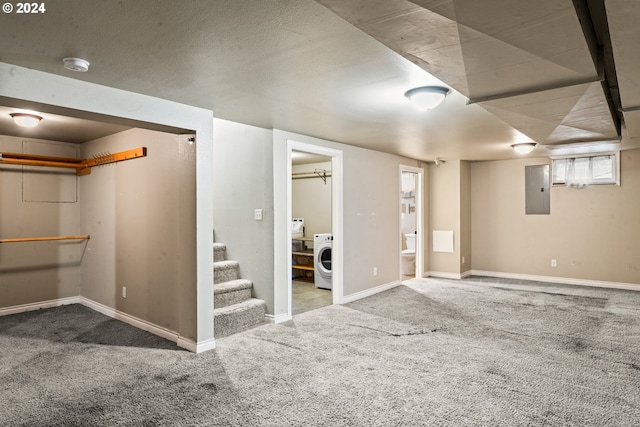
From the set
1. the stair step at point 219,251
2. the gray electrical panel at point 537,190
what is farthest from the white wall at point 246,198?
the gray electrical panel at point 537,190

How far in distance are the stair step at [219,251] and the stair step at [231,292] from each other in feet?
1.19

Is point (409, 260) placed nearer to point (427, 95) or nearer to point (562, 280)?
point (562, 280)

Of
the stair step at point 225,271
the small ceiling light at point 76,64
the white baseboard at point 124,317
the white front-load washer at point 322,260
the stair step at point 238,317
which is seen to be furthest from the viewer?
the white front-load washer at point 322,260

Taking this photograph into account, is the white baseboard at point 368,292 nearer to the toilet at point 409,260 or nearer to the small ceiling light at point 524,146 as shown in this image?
the toilet at point 409,260

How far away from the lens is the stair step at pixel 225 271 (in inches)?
171

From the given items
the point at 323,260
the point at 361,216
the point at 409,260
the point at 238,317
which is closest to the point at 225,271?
the point at 238,317

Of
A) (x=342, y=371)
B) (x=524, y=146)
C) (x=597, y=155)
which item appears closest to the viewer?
(x=342, y=371)

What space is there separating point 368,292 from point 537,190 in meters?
3.65

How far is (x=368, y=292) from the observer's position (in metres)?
5.64

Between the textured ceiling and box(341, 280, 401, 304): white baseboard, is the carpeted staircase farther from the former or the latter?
the textured ceiling

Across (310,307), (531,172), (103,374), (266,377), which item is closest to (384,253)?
(310,307)

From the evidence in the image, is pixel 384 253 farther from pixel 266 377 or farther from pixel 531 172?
pixel 266 377

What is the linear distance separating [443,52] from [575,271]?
614 cm

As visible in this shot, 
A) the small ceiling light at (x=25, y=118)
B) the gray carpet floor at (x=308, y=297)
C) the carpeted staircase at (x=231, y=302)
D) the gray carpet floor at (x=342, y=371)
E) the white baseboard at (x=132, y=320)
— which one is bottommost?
the gray carpet floor at (x=342, y=371)
